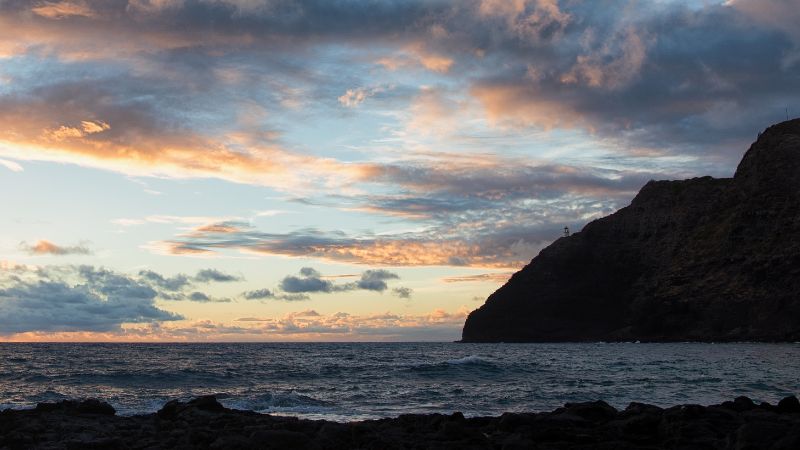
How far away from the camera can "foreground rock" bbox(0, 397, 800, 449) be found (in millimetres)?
20281

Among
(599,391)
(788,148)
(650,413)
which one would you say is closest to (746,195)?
(788,148)

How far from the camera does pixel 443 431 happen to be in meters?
22.8

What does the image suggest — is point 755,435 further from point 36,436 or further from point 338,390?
point 338,390

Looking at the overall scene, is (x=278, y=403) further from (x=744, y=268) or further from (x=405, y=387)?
(x=744, y=268)

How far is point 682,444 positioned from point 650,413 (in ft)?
13.4

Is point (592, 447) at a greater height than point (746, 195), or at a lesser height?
lesser

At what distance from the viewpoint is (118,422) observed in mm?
27672

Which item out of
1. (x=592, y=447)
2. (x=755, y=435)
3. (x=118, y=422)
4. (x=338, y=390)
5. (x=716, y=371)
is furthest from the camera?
(x=716, y=371)

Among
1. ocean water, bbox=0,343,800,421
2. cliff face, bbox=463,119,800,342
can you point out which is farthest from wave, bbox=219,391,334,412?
cliff face, bbox=463,119,800,342

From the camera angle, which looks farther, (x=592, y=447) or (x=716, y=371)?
(x=716, y=371)

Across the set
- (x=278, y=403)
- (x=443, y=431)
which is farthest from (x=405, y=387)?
(x=443, y=431)

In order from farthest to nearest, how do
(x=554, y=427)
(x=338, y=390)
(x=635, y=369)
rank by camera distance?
(x=635, y=369), (x=338, y=390), (x=554, y=427)

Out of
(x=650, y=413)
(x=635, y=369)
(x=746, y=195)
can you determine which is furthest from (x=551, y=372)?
(x=746, y=195)

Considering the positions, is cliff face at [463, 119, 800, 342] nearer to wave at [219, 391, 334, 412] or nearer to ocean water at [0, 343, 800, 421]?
ocean water at [0, 343, 800, 421]
